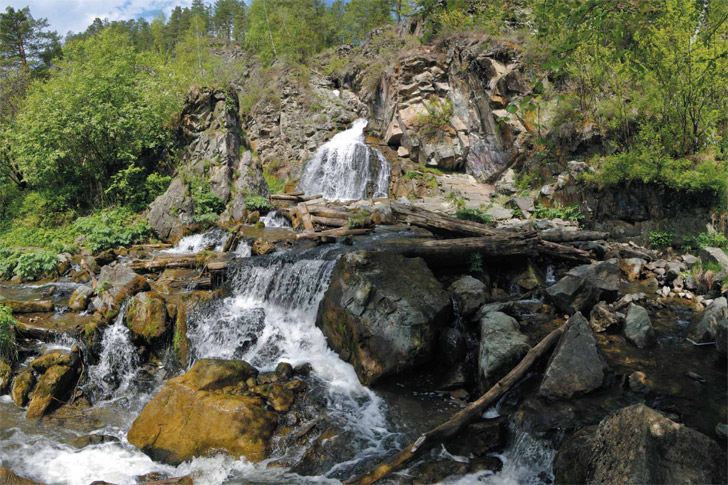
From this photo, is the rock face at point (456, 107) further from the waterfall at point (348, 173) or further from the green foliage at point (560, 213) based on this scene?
the green foliage at point (560, 213)

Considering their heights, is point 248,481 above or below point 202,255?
below

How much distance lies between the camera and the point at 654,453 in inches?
120

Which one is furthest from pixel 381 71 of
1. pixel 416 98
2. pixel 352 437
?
pixel 352 437

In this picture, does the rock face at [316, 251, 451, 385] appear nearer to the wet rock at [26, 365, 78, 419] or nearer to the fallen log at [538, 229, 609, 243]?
the wet rock at [26, 365, 78, 419]

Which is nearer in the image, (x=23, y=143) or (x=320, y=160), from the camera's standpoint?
(x=23, y=143)

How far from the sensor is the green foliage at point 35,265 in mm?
11339

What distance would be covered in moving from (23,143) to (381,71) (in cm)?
2326

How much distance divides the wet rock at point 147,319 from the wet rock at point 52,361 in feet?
3.34

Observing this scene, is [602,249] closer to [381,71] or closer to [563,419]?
[563,419]

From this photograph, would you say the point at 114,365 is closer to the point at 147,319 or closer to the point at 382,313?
the point at 147,319

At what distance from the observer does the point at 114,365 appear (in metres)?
6.99

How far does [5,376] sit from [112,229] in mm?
9498

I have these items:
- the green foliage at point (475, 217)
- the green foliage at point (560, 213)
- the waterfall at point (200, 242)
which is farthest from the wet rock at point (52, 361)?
the green foliage at point (560, 213)

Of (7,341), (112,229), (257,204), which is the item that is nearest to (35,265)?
(112,229)
